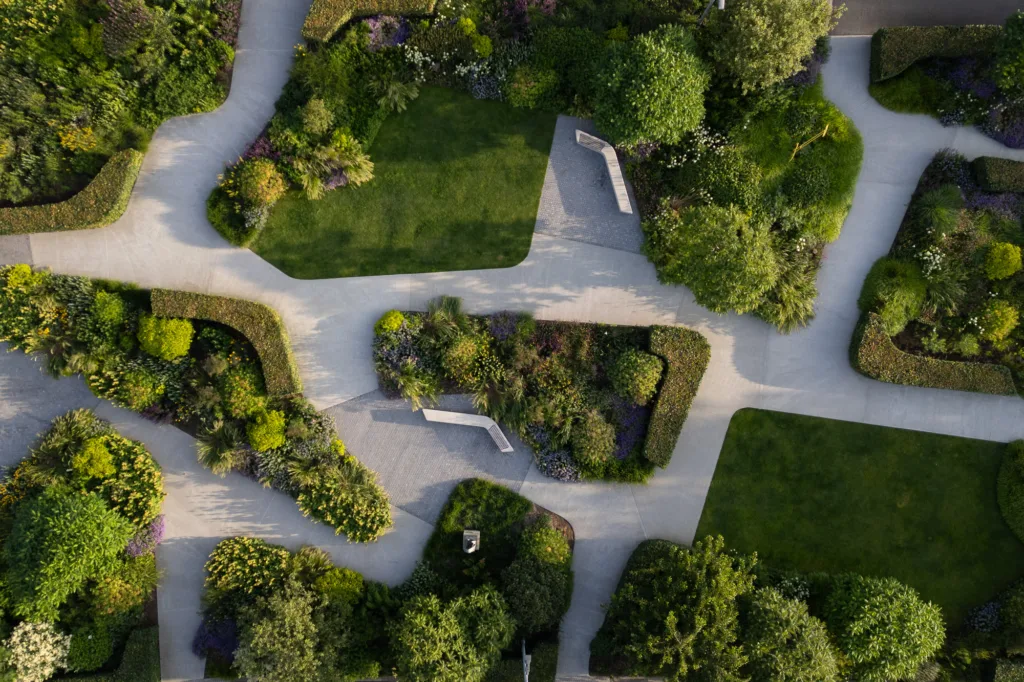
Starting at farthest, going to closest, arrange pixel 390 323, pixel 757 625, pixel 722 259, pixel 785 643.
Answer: pixel 390 323
pixel 722 259
pixel 757 625
pixel 785 643

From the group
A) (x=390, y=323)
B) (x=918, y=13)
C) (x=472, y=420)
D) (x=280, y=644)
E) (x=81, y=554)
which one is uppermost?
(x=918, y=13)

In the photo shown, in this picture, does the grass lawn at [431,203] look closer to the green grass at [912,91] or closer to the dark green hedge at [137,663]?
the green grass at [912,91]

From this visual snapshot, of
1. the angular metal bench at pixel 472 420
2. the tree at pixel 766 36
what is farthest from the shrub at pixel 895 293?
the angular metal bench at pixel 472 420

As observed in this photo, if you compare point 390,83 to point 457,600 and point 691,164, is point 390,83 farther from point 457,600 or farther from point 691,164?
point 457,600

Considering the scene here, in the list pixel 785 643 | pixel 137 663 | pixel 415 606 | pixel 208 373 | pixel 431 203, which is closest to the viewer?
pixel 785 643

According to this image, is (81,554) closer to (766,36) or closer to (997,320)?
(766,36)

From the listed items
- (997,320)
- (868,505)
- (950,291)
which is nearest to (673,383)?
(868,505)

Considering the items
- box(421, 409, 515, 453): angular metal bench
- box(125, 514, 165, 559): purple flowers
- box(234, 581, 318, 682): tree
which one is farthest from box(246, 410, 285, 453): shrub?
box(421, 409, 515, 453): angular metal bench
